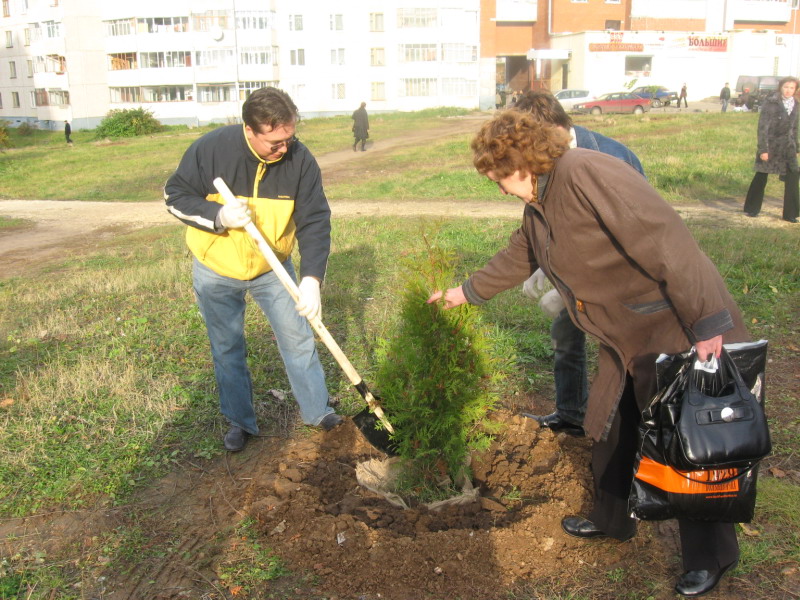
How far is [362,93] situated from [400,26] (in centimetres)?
600

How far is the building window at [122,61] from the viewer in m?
59.0

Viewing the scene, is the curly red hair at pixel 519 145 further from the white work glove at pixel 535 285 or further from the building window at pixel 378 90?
the building window at pixel 378 90

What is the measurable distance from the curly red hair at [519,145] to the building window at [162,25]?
198ft

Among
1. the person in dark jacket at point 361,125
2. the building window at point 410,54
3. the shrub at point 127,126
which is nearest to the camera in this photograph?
the person in dark jacket at point 361,125

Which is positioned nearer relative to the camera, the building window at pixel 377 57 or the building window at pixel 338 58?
the building window at pixel 338 58

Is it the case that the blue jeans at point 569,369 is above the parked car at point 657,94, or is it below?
below

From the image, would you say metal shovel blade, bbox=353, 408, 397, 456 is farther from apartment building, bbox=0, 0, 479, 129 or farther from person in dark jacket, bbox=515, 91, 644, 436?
apartment building, bbox=0, 0, 479, 129

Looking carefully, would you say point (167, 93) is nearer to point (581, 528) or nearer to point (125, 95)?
point (125, 95)

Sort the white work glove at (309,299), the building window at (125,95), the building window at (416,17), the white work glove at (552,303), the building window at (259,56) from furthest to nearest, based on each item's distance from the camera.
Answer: the building window at (125,95) < the building window at (259,56) < the building window at (416,17) < the white work glove at (552,303) < the white work glove at (309,299)

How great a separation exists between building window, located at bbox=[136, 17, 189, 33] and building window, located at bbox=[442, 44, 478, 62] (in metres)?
20.8

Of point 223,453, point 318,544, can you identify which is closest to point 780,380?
point 318,544

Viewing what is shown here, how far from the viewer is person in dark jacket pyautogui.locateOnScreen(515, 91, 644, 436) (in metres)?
3.48

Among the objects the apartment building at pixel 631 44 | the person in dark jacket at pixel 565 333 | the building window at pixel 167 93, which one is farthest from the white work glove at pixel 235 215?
the building window at pixel 167 93

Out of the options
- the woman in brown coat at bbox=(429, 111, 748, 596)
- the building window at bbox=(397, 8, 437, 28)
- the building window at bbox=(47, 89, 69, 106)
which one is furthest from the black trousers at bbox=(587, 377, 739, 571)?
the building window at bbox=(47, 89, 69, 106)
